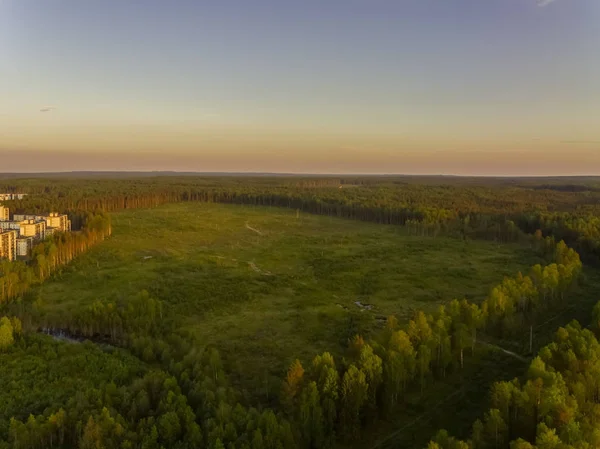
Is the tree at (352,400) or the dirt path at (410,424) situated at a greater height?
the tree at (352,400)

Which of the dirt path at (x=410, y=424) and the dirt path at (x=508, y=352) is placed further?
the dirt path at (x=508, y=352)

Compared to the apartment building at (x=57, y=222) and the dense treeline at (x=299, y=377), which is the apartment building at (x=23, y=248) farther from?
the dense treeline at (x=299, y=377)

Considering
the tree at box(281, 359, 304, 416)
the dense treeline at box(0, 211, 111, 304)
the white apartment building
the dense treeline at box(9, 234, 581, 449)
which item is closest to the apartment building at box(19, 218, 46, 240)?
the white apartment building

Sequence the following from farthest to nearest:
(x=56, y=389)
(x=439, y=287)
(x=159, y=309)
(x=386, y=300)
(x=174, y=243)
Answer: (x=174, y=243) → (x=439, y=287) → (x=386, y=300) → (x=159, y=309) → (x=56, y=389)

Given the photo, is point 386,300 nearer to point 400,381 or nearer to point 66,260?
point 400,381

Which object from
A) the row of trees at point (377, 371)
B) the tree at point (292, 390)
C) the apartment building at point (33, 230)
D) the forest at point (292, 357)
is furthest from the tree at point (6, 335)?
the apartment building at point (33, 230)

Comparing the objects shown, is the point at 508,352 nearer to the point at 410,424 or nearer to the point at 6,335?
the point at 410,424

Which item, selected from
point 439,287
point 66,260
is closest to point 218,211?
point 66,260

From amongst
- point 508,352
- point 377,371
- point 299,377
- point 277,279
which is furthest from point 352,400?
point 277,279
